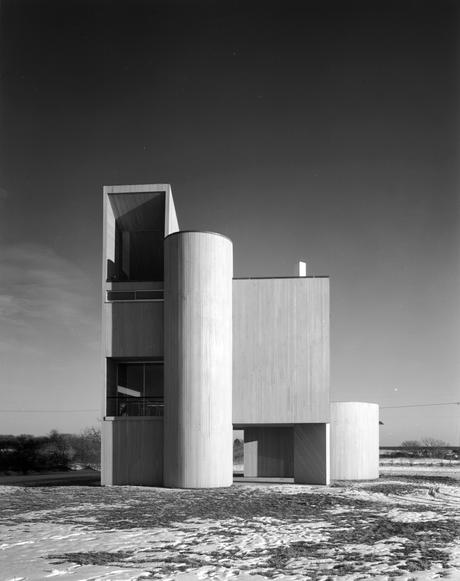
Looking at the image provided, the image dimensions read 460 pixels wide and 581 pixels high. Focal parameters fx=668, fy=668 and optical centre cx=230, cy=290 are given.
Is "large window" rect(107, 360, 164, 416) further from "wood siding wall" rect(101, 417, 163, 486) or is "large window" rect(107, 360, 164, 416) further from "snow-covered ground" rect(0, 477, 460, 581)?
"snow-covered ground" rect(0, 477, 460, 581)

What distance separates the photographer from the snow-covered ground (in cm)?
904

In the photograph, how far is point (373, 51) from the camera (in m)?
16.3

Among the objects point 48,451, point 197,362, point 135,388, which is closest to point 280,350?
point 197,362

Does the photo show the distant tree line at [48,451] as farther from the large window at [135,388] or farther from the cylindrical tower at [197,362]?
the cylindrical tower at [197,362]

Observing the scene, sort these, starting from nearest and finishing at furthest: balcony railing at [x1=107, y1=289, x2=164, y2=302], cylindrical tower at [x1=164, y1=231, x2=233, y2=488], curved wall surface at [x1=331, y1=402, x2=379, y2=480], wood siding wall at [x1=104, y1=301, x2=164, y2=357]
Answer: cylindrical tower at [x1=164, y1=231, x2=233, y2=488] → wood siding wall at [x1=104, y1=301, x2=164, y2=357] → balcony railing at [x1=107, y1=289, x2=164, y2=302] → curved wall surface at [x1=331, y1=402, x2=379, y2=480]

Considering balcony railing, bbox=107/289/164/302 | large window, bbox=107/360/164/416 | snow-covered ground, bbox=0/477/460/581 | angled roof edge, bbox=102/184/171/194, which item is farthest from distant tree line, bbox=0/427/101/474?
snow-covered ground, bbox=0/477/460/581

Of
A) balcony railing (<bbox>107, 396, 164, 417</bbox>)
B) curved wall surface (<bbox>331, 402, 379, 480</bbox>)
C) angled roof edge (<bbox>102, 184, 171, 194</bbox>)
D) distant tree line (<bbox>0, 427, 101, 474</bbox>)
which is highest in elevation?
angled roof edge (<bbox>102, 184, 171, 194</bbox>)

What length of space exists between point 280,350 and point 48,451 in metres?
32.5

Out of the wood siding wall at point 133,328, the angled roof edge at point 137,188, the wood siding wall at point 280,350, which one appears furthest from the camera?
the wood siding wall at point 280,350

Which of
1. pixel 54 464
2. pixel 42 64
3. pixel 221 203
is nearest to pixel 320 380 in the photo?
pixel 221 203

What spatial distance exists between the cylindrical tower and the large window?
2.44 m

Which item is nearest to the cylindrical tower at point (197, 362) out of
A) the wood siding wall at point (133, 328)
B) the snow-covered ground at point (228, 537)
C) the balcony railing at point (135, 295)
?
the wood siding wall at point (133, 328)

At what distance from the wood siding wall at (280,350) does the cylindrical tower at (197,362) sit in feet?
4.40

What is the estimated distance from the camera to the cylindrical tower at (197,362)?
865 inches
